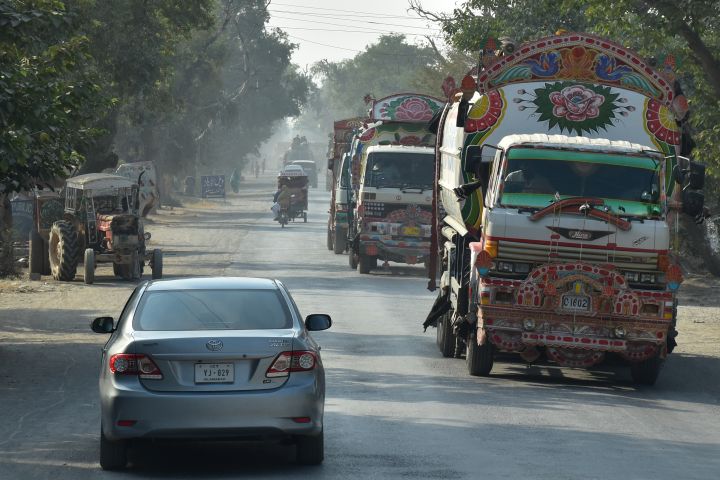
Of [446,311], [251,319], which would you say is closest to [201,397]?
[251,319]

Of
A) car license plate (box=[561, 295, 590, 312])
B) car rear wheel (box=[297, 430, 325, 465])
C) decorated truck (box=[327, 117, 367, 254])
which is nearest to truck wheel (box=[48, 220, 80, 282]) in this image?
decorated truck (box=[327, 117, 367, 254])

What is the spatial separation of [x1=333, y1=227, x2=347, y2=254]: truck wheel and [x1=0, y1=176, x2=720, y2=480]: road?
13.1 meters

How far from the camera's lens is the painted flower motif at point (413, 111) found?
3089 cm

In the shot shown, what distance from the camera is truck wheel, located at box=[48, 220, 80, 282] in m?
28.6

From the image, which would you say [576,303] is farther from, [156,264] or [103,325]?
[156,264]

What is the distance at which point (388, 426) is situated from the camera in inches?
463

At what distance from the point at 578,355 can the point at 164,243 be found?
101ft

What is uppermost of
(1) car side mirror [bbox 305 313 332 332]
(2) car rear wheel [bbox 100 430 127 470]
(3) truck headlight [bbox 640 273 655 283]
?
(3) truck headlight [bbox 640 273 655 283]

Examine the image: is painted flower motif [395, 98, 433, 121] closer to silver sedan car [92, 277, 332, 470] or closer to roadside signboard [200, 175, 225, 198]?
silver sedan car [92, 277, 332, 470]

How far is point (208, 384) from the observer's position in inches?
361

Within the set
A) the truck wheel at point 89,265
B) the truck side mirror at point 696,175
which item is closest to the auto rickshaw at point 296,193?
the truck wheel at point 89,265

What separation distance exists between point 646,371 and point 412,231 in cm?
1510

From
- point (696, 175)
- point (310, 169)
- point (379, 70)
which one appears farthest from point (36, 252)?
point (379, 70)

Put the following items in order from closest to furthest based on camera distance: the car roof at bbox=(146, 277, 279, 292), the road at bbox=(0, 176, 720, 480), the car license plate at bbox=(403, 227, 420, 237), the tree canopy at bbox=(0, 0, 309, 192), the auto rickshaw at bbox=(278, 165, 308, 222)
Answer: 1. the road at bbox=(0, 176, 720, 480)
2. the car roof at bbox=(146, 277, 279, 292)
3. the tree canopy at bbox=(0, 0, 309, 192)
4. the car license plate at bbox=(403, 227, 420, 237)
5. the auto rickshaw at bbox=(278, 165, 308, 222)
